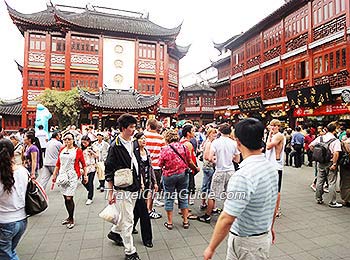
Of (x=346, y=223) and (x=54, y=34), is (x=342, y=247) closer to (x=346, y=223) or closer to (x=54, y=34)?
(x=346, y=223)

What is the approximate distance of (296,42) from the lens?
16.6 m

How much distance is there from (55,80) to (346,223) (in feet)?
91.3

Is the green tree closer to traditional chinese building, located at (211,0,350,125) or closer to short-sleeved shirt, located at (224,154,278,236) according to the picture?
traditional chinese building, located at (211,0,350,125)

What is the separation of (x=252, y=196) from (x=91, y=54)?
28.1m

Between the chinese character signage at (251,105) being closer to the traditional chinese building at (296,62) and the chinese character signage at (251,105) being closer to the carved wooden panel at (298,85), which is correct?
the traditional chinese building at (296,62)

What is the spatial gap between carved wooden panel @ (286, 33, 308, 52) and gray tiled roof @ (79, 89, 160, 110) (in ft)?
37.1

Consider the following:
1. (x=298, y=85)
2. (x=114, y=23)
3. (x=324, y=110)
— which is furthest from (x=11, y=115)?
(x=324, y=110)

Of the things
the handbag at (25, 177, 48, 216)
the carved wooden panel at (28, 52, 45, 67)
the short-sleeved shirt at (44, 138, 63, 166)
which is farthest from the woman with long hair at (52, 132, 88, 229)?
the carved wooden panel at (28, 52, 45, 67)

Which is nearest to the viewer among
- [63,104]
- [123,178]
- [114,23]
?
[123,178]

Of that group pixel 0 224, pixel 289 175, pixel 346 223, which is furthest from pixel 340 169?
pixel 0 224

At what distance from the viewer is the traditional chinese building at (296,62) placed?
1344cm

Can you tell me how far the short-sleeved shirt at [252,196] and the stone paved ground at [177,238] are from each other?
6.20ft

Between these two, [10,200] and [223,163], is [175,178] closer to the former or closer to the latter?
[223,163]

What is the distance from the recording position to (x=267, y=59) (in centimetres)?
1986
